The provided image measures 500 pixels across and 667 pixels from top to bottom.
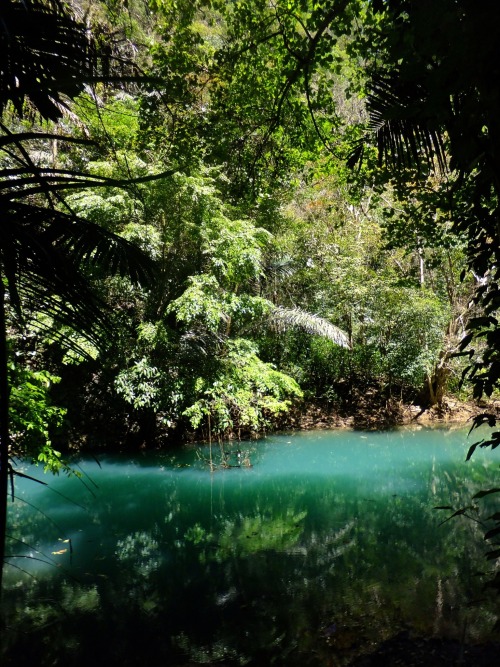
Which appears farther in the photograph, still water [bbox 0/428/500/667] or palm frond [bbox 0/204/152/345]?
still water [bbox 0/428/500/667]

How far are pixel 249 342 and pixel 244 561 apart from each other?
4854 mm

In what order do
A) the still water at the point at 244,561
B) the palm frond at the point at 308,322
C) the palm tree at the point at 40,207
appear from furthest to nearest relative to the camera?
1. the palm frond at the point at 308,322
2. the still water at the point at 244,561
3. the palm tree at the point at 40,207

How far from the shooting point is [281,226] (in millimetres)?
11852

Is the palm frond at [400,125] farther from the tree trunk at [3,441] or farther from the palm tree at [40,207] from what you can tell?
the tree trunk at [3,441]

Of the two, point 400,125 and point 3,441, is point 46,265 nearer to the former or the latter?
point 3,441

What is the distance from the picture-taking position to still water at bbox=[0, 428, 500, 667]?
12.0 ft

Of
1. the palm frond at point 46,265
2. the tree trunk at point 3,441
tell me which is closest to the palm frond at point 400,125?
the palm frond at point 46,265

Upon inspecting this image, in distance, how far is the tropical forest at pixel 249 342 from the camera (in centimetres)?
148

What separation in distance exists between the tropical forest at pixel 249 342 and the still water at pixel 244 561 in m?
0.03

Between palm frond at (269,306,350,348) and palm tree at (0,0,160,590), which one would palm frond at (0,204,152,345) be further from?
palm frond at (269,306,350,348)

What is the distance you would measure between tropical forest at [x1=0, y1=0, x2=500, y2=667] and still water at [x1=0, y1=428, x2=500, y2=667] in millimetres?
35

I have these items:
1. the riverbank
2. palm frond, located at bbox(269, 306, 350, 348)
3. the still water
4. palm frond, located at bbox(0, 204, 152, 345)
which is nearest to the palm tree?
palm frond, located at bbox(0, 204, 152, 345)

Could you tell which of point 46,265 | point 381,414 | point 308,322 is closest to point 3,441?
point 46,265

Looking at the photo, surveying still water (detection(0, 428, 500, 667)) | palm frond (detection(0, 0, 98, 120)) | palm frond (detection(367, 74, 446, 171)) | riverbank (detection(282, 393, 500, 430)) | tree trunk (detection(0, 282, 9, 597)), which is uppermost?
palm frond (detection(367, 74, 446, 171))
